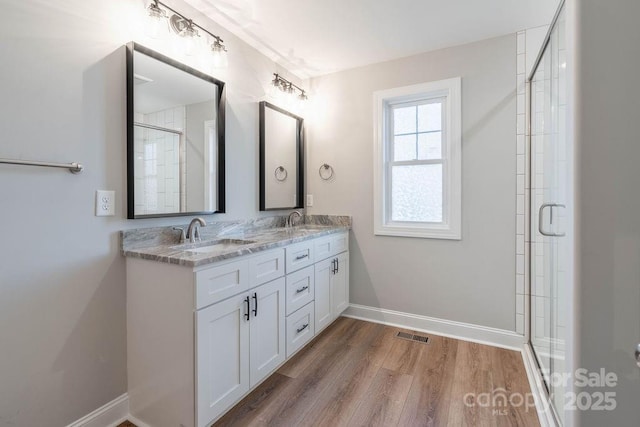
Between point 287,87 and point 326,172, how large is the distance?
880 mm

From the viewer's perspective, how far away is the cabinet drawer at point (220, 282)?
1.39 meters

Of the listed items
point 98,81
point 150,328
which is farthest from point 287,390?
point 98,81

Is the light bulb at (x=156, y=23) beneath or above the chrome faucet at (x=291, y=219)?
above

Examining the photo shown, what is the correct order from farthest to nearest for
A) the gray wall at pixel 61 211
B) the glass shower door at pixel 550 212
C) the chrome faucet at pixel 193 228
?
1. the chrome faucet at pixel 193 228
2. the glass shower door at pixel 550 212
3. the gray wall at pixel 61 211

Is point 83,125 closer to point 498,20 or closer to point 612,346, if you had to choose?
point 612,346

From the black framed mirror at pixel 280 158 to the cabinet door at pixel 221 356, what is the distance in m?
1.14

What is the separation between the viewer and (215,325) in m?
1.47

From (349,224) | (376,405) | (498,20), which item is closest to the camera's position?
(376,405)

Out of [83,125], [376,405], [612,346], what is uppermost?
[83,125]

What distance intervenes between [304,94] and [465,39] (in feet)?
4.83

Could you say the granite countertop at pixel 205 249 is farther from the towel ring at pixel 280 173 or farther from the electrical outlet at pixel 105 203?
the towel ring at pixel 280 173

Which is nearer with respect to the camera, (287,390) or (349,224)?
(287,390)

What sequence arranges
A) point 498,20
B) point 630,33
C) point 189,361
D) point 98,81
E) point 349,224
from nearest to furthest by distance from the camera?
point 630,33
point 189,361
point 98,81
point 498,20
point 349,224

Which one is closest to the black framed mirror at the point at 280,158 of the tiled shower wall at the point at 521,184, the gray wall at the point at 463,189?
the gray wall at the point at 463,189
